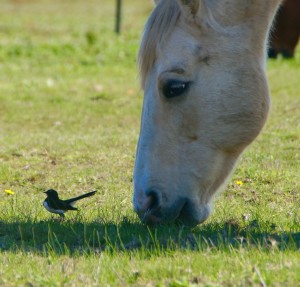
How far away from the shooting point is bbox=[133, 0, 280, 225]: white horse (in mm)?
4656

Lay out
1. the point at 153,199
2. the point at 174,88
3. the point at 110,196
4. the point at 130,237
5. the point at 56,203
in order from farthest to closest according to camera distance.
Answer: the point at 110,196
the point at 56,203
the point at 130,237
the point at 174,88
the point at 153,199

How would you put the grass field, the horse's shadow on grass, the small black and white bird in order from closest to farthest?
1. the grass field
2. the horse's shadow on grass
3. the small black and white bird

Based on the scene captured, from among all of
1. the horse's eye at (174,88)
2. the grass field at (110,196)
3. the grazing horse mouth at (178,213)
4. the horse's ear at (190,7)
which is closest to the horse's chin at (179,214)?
the grazing horse mouth at (178,213)

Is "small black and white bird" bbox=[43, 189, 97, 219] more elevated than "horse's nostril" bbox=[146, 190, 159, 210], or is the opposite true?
"horse's nostril" bbox=[146, 190, 159, 210]

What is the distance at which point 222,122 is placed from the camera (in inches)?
185

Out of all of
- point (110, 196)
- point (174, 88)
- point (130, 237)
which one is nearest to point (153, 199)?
point (130, 237)

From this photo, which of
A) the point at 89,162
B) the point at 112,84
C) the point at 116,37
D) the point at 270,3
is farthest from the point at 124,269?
the point at 116,37

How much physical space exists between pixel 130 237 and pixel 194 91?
3.29ft

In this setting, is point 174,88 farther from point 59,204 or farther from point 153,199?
point 59,204

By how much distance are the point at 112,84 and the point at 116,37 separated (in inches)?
197

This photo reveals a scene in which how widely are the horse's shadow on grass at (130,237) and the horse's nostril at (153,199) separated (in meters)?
0.19

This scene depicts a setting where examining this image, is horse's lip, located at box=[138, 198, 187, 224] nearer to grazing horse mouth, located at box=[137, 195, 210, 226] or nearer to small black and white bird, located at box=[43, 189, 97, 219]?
grazing horse mouth, located at box=[137, 195, 210, 226]

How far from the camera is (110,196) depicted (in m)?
6.40

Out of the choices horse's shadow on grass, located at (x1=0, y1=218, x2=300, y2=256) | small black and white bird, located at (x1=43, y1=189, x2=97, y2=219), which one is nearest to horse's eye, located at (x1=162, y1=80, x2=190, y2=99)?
horse's shadow on grass, located at (x1=0, y1=218, x2=300, y2=256)
